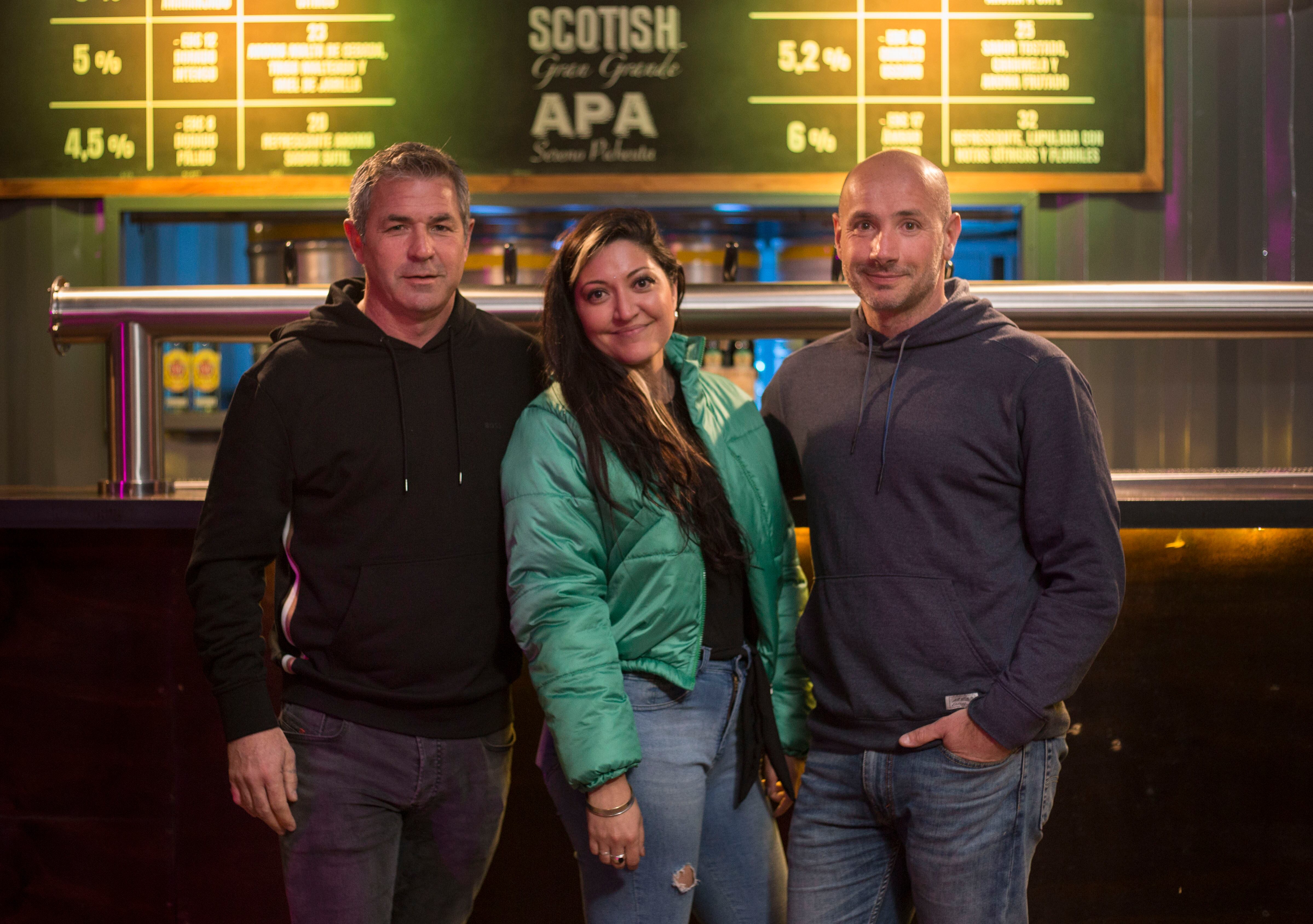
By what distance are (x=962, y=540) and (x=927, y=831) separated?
0.39m

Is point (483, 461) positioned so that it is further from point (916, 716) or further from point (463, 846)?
point (916, 716)

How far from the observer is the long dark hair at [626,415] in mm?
1407

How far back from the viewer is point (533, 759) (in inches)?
78.0

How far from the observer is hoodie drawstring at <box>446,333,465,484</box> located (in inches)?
59.5

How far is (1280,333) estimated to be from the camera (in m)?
2.15

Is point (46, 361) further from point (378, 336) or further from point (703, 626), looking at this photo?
point (703, 626)

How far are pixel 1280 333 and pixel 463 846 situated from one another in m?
1.86

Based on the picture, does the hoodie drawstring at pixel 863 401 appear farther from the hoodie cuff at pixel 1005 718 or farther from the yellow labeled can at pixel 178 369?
the yellow labeled can at pixel 178 369

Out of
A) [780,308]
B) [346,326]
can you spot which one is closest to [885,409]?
[780,308]

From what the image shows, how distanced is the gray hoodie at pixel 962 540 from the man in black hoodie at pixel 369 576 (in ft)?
1.62

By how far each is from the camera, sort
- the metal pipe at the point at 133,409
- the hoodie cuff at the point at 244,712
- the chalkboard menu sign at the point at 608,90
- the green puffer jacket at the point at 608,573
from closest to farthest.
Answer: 1. the green puffer jacket at the point at 608,573
2. the hoodie cuff at the point at 244,712
3. the metal pipe at the point at 133,409
4. the chalkboard menu sign at the point at 608,90

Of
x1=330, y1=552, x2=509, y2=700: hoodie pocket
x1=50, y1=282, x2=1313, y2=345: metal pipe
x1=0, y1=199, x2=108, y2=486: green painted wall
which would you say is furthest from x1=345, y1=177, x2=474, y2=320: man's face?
x1=0, y1=199, x2=108, y2=486: green painted wall

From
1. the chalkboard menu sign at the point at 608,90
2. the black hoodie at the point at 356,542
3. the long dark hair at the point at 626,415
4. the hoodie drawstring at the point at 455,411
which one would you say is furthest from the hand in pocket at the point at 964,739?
the chalkboard menu sign at the point at 608,90

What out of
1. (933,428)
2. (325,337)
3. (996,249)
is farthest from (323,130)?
(933,428)
